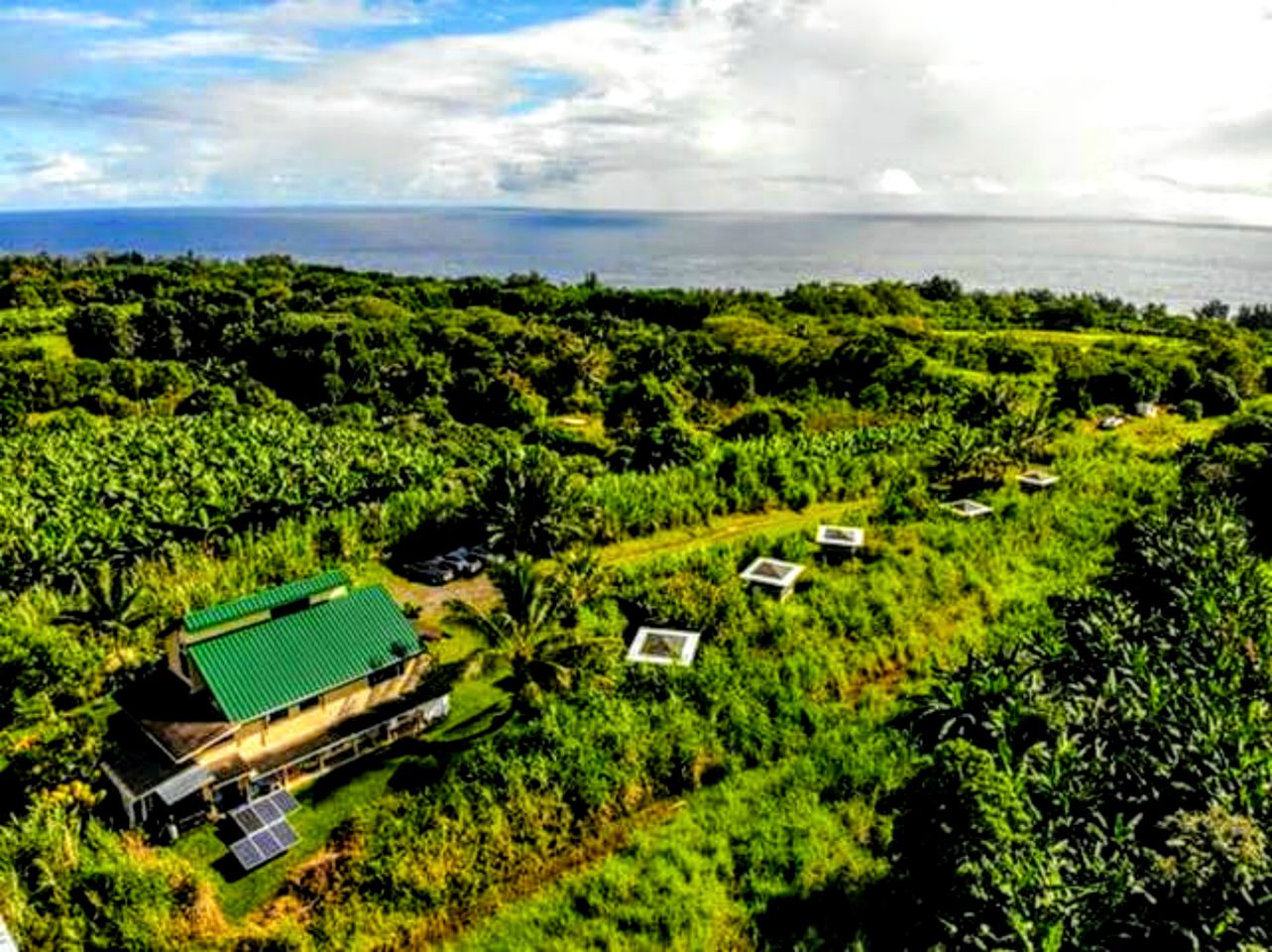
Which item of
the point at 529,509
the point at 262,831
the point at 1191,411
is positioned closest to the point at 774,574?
the point at 529,509

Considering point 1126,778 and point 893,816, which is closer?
point 1126,778

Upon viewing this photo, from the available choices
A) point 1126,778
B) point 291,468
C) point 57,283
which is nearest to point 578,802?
point 1126,778

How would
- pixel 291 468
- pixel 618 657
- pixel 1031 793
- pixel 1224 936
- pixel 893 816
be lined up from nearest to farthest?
1. pixel 1224 936
2. pixel 1031 793
3. pixel 893 816
4. pixel 618 657
5. pixel 291 468

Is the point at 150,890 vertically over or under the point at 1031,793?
under

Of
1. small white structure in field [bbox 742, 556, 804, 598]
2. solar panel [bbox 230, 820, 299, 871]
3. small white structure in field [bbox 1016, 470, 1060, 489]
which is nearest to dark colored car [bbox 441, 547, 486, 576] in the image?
small white structure in field [bbox 742, 556, 804, 598]

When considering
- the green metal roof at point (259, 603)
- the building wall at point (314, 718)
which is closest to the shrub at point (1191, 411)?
the building wall at point (314, 718)

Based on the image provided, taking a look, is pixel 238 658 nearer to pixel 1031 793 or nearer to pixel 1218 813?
pixel 1031 793
